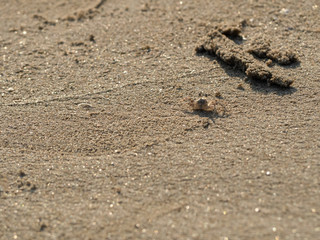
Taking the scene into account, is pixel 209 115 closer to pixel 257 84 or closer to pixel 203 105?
pixel 203 105

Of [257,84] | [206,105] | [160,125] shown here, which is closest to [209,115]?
[206,105]

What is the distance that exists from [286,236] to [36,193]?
1.32 metres

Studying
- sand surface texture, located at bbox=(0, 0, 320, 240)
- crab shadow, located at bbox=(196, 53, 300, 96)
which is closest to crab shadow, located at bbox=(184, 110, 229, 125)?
sand surface texture, located at bbox=(0, 0, 320, 240)

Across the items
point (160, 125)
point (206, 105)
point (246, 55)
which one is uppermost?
point (246, 55)

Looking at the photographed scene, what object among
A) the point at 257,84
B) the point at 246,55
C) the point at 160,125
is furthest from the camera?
the point at 246,55

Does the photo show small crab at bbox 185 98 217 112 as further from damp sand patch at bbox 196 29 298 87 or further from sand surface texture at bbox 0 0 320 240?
damp sand patch at bbox 196 29 298 87

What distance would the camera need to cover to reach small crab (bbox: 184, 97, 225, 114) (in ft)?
8.46

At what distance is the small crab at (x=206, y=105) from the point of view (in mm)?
2580

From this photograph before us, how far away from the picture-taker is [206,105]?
259cm

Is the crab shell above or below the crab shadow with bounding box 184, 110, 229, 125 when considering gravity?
above

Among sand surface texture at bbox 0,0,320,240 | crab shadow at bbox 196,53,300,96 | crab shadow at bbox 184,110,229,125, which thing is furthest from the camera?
crab shadow at bbox 196,53,300,96

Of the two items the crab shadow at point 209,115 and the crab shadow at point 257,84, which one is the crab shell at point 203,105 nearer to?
the crab shadow at point 209,115

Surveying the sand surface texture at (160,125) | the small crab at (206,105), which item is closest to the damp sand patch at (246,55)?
the sand surface texture at (160,125)

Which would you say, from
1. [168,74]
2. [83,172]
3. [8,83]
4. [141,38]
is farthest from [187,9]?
[83,172]
